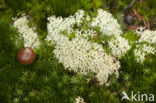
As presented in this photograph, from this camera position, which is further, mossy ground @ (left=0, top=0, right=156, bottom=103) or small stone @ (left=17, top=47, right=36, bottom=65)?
small stone @ (left=17, top=47, right=36, bottom=65)

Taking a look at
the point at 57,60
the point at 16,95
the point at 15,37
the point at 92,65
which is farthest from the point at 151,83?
the point at 15,37

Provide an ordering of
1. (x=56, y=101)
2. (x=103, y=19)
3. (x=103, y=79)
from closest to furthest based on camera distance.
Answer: (x=56, y=101), (x=103, y=79), (x=103, y=19)

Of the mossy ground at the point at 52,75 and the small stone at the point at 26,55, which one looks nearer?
the mossy ground at the point at 52,75

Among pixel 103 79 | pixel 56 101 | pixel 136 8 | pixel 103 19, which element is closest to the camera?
pixel 56 101

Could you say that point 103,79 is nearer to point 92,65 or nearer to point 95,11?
point 92,65

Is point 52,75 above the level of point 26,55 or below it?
below
